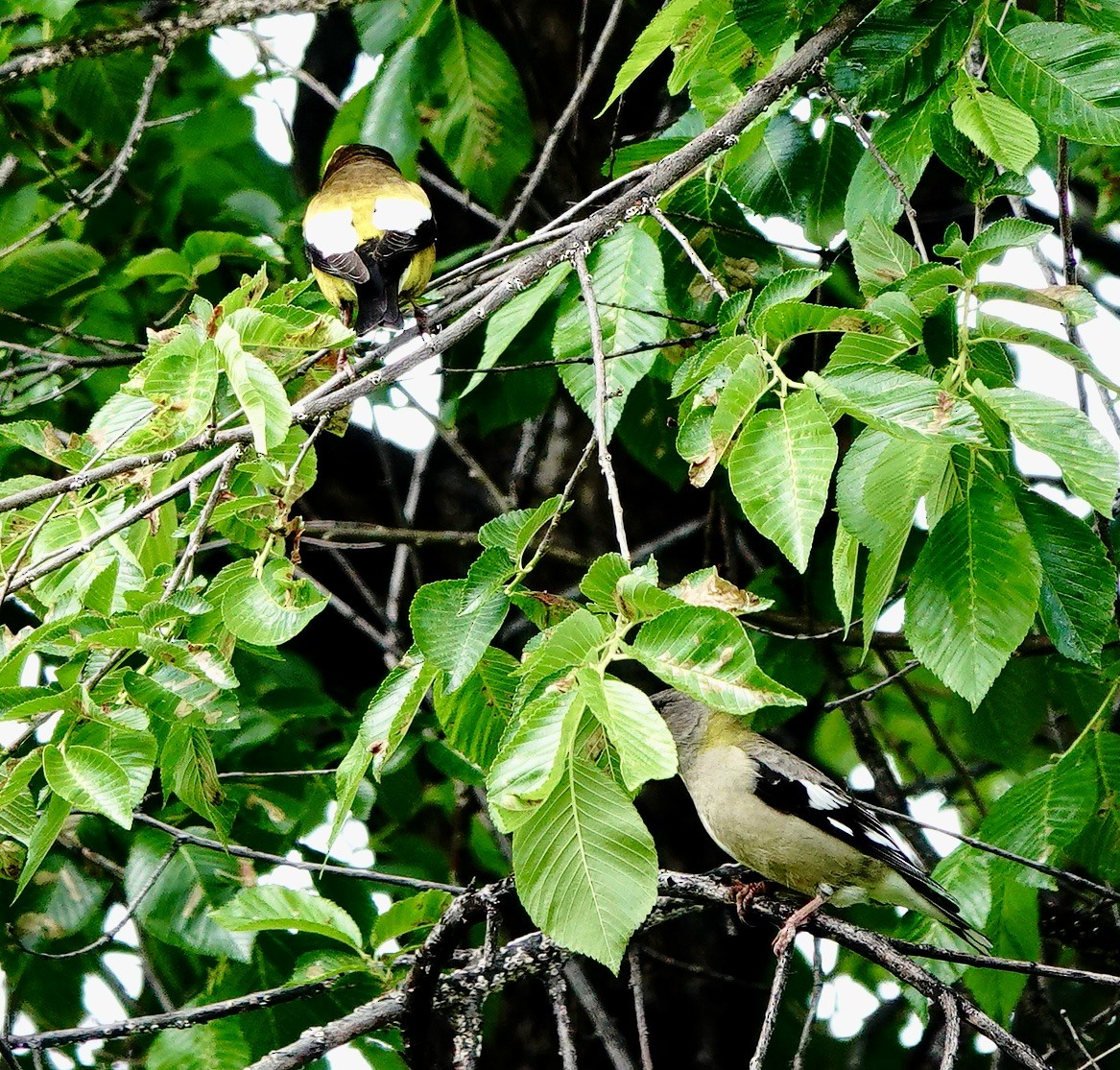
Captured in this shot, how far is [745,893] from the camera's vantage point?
360 cm

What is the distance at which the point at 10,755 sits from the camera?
2547mm

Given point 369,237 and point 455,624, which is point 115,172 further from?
point 455,624

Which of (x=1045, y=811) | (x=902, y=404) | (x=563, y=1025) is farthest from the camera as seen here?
(x=1045, y=811)

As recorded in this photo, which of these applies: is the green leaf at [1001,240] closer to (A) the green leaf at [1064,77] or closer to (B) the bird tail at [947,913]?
(A) the green leaf at [1064,77]

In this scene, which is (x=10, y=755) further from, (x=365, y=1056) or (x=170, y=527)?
(x=365, y=1056)

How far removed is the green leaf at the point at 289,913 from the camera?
312 cm

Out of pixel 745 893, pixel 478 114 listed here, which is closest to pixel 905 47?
pixel 478 114

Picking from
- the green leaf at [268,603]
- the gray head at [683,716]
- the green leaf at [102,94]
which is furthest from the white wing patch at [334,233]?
the green leaf at [268,603]

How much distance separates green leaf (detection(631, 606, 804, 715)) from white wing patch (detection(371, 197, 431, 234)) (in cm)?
335

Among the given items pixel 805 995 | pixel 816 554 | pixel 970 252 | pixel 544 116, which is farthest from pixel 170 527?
pixel 805 995

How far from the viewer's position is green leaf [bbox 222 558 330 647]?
2.49 m

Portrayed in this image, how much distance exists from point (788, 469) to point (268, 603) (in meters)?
1.09

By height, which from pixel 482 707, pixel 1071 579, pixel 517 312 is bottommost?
pixel 1071 579

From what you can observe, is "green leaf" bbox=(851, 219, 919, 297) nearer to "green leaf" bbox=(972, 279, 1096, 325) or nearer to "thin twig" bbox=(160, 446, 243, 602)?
"green leaf" bbox=(972, 279, 1096, 325)
